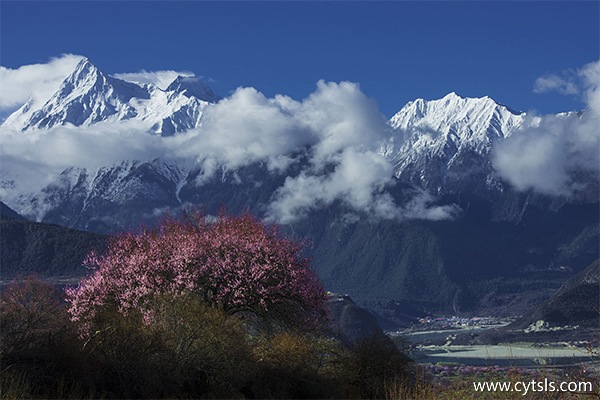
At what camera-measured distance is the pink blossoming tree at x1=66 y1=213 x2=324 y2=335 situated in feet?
98.4

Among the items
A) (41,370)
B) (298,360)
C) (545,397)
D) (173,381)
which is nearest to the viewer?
(545,397)

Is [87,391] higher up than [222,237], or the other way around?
[222,237]

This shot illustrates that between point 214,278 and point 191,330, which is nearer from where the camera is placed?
point 191,330

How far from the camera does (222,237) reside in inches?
1224

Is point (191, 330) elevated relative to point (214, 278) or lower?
lower

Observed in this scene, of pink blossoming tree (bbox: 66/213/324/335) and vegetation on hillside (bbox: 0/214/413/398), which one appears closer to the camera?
vegetation on hillside (bbox: 0/214/413/398)

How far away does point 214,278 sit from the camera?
30438 mm

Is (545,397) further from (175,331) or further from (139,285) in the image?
(139,285)

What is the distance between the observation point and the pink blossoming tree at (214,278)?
30000mm

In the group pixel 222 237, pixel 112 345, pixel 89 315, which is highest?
pixel 222 237

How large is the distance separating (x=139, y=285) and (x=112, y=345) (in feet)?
23.2

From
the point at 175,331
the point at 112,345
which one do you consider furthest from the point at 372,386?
the point at 112,345

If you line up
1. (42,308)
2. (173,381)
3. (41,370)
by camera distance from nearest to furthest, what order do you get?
(41,370)
(173,381)
(42,308)

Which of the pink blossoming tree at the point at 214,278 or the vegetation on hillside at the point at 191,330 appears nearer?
the vegetation on hillside at the point at 191,330
